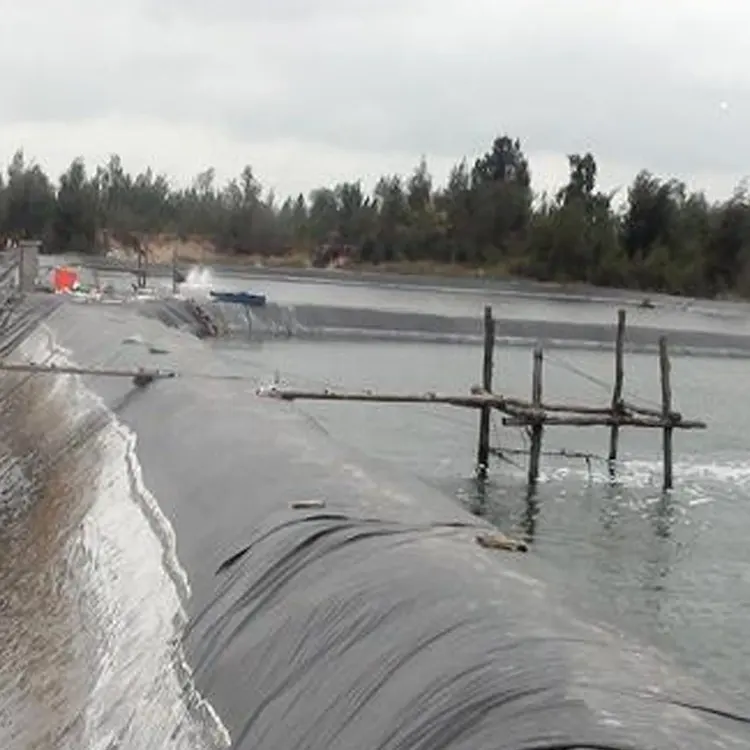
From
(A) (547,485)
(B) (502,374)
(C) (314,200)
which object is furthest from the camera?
(C) (314,200)

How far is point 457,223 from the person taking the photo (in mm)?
103562

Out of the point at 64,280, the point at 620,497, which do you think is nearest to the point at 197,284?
the point at 64,280

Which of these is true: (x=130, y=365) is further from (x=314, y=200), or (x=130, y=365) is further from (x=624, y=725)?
(x=314, y=200)

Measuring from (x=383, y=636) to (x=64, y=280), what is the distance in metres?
34.5

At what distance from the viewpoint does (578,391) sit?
38.9 meters

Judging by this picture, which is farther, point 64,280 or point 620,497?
point 64,280

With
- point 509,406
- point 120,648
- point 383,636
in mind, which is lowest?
point 509,406

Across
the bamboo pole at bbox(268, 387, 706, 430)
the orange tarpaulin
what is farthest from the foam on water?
the orange tarpaulin

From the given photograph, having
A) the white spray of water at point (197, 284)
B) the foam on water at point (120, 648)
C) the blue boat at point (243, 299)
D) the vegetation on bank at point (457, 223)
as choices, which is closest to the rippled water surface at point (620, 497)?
the foam on water at point (120, 648)

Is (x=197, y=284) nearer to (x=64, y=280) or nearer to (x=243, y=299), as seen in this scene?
(x=243, y=299)

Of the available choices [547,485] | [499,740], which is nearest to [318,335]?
[547,485]

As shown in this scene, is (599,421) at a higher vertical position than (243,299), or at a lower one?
lower

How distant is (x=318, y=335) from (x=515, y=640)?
49.9 m

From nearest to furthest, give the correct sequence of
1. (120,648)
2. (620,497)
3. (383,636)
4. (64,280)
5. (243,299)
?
1. (383,636)
2. (120,648)
3. (620,497)
4. (64,280)
5. (243,299)
